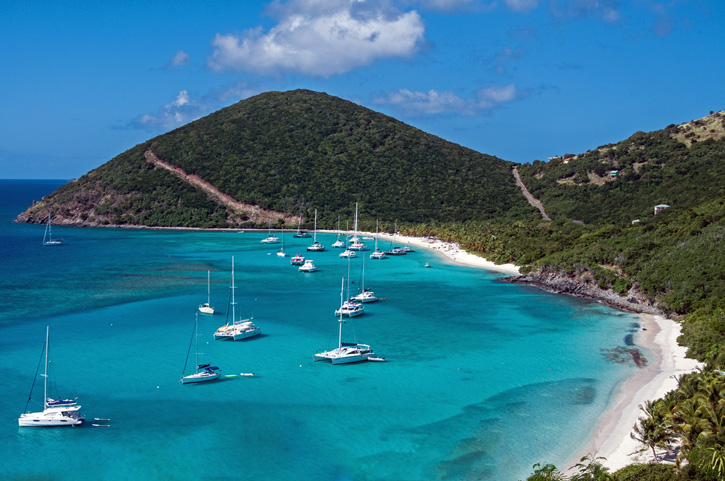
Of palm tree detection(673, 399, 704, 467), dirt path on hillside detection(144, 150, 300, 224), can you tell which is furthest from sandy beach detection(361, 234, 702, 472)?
dirt path on hillside detection(144, 150, 300, 224)

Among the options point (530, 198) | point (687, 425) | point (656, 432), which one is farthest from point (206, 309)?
point (530, 198)

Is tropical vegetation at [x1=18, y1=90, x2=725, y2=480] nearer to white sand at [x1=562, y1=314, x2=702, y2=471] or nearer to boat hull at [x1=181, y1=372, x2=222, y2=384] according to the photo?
white sand at [x1=562, y1=314, x2=702, y2=471]

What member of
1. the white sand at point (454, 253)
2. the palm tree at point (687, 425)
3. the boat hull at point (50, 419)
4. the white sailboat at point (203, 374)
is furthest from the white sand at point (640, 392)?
the white sand at point (454, 253)

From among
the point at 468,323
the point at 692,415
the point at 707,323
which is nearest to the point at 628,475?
the point at 692,415

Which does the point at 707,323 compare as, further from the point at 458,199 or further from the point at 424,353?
the point at 458,199

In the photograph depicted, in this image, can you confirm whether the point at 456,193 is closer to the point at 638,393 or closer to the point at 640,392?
the point at 640,392

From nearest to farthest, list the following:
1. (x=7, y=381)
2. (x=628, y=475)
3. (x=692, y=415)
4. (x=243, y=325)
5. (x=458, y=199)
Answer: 1. (x=628, y=475)
2. (x=692, y=415)
3. (x=7, y=381)
4. (x=243, y=325)
5. (x=458, y=199)
